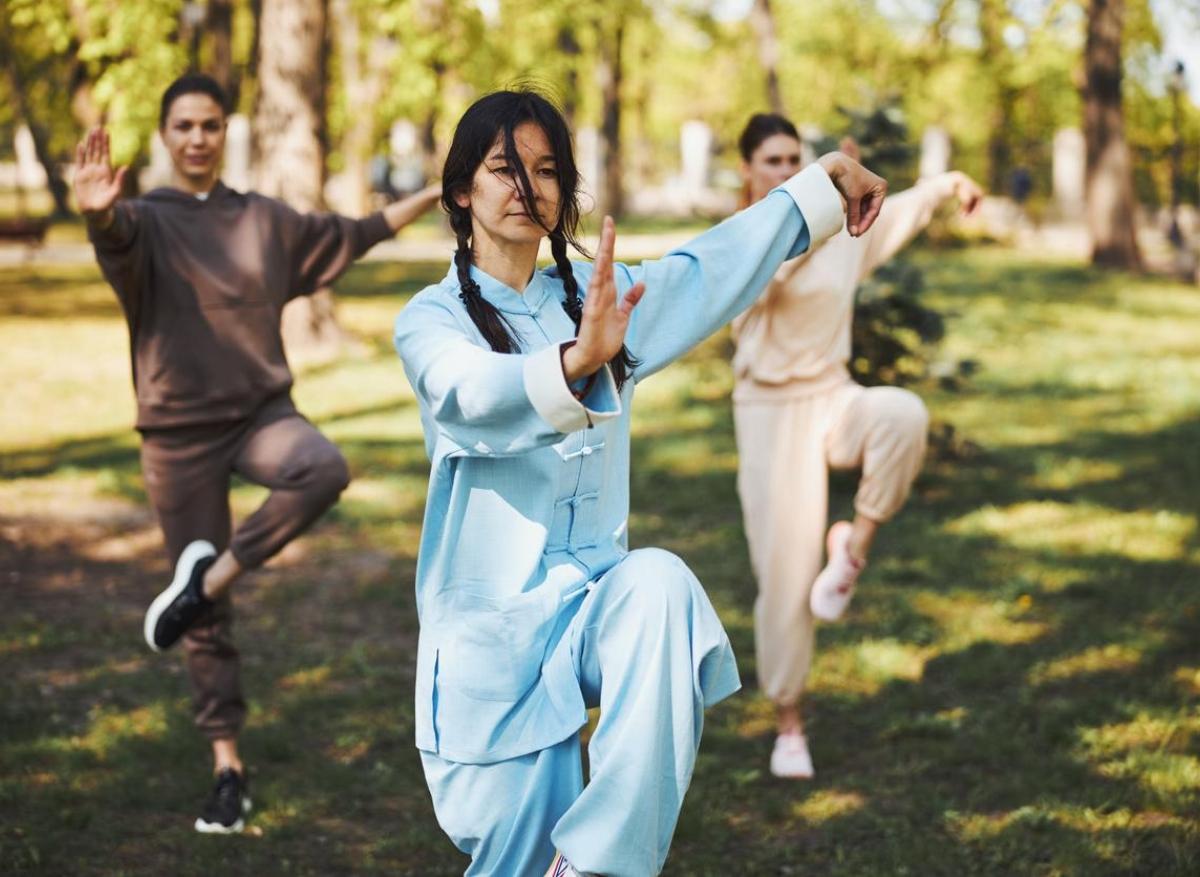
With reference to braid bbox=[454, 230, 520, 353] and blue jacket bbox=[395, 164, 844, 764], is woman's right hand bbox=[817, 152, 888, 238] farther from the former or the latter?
braid bbox=[454, 230, 520, 353]

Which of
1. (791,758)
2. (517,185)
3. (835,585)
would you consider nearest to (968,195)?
(835,585)

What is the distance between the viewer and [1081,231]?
134 feet

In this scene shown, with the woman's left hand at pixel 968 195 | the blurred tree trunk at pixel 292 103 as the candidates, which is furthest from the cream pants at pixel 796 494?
the blurred tree trunk at pixel 292 103

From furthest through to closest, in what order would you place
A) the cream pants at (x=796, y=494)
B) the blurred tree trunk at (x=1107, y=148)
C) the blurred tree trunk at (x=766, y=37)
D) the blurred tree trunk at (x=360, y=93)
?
the blurred tree trunk at (x=1107, y=148) → the blurred tree trunk at (x=360, y=93) → the blurred tree trunk at (x=766, y=37) → the cream pants at (x=796, y=494)

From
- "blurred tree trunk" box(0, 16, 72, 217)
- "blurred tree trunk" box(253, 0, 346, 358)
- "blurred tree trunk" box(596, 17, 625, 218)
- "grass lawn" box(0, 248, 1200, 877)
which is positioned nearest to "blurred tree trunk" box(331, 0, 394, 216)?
"blurred tree trunk" box(253, 0, 346, 358)

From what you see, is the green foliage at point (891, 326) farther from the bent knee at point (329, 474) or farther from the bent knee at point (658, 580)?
the bent knee at point (658, 580)

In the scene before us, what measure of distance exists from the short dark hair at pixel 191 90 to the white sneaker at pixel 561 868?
10.7ft

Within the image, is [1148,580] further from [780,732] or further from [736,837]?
[736,837]

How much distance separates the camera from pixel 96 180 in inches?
189

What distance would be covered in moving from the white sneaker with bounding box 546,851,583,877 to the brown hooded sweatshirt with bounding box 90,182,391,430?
2710 mm

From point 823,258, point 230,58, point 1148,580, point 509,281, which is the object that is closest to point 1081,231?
point 230,58

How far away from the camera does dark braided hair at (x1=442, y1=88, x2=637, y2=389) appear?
3.03 metres

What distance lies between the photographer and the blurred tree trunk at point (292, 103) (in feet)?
53.0

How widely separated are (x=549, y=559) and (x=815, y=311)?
279 centimetres
